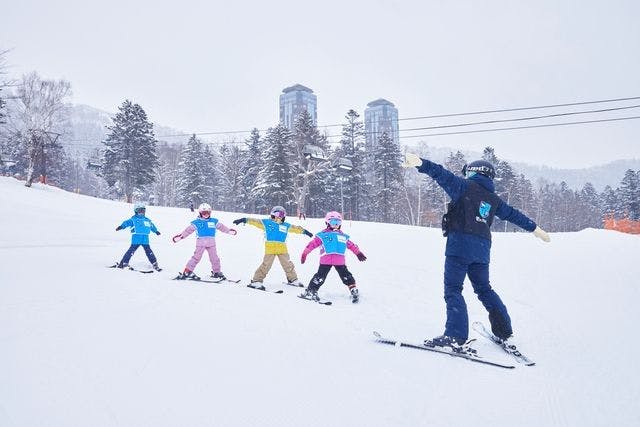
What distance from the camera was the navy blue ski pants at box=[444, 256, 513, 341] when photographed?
3814mm

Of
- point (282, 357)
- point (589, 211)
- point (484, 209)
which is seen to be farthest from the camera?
point (589, 211)

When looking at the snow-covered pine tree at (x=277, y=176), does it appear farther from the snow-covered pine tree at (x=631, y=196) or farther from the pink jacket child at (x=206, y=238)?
the snow-covered pine tree at (x=631, y=196)

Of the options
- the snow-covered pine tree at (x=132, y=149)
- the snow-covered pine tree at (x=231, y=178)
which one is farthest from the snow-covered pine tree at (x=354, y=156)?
the snow-covered pine tree at (x=132, y=149)

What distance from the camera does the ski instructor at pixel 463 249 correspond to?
12.4ft

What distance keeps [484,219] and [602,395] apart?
1.79 metres

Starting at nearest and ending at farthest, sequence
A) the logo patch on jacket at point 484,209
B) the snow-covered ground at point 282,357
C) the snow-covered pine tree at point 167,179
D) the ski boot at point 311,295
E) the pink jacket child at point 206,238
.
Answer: the snow-covered ground at point 282,357, the logo patch on jacket at point 484,209, the ski boot at point 311,295, the pink jacket child at point 206,238, the snow-covered pine tree at point 167,179

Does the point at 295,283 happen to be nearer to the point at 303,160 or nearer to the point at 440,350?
the point at 440,350

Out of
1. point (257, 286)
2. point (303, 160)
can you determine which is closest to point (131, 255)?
point (257, 286)

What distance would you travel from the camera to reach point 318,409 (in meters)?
2.40

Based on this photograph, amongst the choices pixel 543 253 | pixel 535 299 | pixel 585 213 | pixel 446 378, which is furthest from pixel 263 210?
pixel 585 213

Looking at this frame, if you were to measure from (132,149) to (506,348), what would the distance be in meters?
41.9

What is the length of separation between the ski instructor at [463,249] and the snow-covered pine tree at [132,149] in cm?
4003

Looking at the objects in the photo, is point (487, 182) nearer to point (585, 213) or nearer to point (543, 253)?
point (543, 253)

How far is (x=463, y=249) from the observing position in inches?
150
